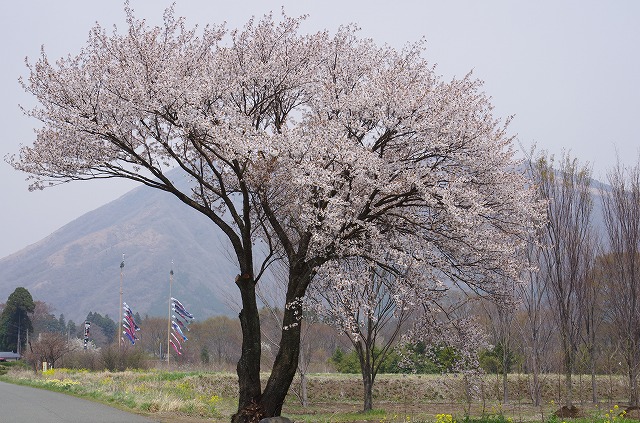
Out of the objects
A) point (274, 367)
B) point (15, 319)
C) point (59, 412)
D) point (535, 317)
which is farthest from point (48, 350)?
point (15, 319)

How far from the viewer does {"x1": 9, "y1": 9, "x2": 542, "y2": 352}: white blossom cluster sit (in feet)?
45.3

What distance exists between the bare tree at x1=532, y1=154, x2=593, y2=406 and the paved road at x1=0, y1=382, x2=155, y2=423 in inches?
494

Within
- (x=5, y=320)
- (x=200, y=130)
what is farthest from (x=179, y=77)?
(x=5, y=320)

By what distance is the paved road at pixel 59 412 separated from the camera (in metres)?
16.1

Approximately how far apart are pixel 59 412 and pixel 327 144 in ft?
35.4

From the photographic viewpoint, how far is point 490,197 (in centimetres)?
1475

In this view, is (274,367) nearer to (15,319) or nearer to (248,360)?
(248,360)

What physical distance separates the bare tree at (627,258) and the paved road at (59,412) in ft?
49.2

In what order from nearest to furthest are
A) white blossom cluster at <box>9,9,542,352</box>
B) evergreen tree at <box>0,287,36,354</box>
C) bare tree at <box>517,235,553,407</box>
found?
white blossom cluster at <box>9,9,542,352</box> < bare tree at <box>517,235,553,407</box> < evergreen tree at <box>0,287,36,354</box>

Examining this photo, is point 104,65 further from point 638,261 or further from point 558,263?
point 638,261

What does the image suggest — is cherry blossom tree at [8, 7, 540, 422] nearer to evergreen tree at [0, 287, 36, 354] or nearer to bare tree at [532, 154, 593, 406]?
bare tree at [532, 154, 593, 406]

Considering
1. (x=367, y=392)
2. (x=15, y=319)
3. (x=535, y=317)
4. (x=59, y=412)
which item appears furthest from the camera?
(x=15, y=319)

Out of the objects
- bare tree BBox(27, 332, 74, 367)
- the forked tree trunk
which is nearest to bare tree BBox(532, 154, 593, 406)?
the forked tree trunk

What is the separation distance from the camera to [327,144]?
1372cm
